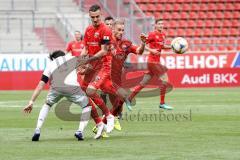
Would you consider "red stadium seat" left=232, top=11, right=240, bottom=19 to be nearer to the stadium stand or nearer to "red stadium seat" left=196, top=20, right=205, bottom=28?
the stadium stand

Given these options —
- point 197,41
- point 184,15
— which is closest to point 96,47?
point 197,41

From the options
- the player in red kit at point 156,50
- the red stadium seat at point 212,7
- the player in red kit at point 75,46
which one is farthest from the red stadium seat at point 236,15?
the player in red kit at point 156,50

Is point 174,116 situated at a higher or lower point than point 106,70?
lower

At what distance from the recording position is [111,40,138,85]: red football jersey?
17.0 metres

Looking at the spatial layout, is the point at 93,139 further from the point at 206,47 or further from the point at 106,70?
the point at 206,47

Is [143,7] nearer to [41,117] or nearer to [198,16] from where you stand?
[198,16]

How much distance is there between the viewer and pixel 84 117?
13.1 meters

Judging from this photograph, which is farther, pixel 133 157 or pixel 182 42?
pixel 182 42

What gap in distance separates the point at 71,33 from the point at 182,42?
54.4ft

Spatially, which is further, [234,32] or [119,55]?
[234,32]

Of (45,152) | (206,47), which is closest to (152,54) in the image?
(45,152)

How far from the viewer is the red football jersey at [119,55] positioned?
669 inches

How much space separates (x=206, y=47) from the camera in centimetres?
3662

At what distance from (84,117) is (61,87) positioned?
2.08 feet
